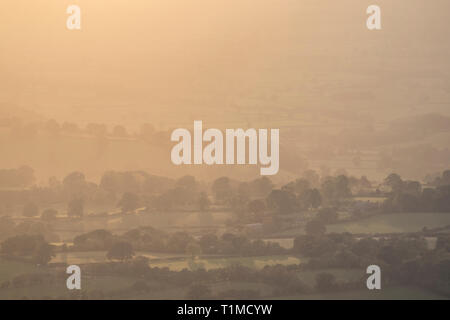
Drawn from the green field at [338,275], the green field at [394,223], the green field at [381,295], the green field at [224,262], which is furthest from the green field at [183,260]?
the green field at [394,223]

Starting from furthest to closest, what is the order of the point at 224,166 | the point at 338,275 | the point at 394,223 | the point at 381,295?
the point at 224,166 → the point at 394,223 → the point at 338,275 → the point at 381,295

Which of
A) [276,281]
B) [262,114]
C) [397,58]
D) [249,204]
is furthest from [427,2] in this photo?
[276,281]

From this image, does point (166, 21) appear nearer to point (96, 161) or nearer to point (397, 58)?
point (96, 161)

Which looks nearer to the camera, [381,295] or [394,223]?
[381,295]

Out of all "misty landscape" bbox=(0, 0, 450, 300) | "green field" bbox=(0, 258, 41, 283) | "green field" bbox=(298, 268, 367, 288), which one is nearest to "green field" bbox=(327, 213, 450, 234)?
"misty landscape" bbox=(0, 0, 450, 300)

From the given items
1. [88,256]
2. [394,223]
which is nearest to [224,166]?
[394,223]

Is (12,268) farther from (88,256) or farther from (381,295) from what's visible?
(381,295)

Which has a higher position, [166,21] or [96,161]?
[166,21]

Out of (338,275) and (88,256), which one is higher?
(88,256)
